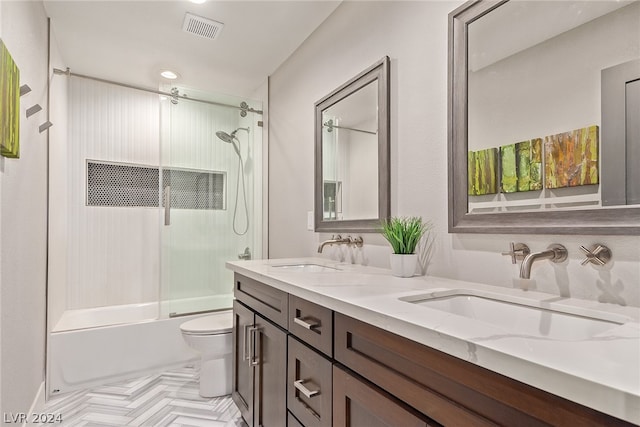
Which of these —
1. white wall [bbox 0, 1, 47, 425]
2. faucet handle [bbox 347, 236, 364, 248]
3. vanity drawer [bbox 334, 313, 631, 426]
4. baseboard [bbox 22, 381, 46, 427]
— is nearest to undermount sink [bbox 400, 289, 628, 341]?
vanity drawer [bbox 334, 313, 631, 426]

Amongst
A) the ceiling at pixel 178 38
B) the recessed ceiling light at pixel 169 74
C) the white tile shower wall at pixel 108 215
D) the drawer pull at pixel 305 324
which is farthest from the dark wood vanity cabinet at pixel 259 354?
the recessed ceiling light at pixel 169 74

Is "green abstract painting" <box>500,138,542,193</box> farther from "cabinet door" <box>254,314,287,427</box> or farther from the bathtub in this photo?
the bathtub

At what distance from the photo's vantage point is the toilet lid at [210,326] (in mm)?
2092

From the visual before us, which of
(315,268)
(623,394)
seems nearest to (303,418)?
(315,268)

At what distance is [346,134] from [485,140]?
89 centimetres

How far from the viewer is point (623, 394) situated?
397 millimetres

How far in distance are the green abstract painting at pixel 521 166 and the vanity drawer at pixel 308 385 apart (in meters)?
0.83

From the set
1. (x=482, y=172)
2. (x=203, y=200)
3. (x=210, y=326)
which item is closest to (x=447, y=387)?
(x=482, y=172)

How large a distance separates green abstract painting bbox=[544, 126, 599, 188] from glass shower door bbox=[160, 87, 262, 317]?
92.4 inches

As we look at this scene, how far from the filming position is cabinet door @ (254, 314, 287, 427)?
1314 millimetres

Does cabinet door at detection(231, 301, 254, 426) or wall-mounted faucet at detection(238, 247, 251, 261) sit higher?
wall-mounted faucet at detection(238, 247, 251, 261)

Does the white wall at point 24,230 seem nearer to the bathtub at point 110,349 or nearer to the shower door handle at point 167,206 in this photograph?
the bathtub at point 110,349

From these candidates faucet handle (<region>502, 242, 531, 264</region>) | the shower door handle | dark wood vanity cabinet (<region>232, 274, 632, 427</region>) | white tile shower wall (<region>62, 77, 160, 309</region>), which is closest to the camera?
dark wood vanity cabinet (<region>232, 274, 632, 427</region>)

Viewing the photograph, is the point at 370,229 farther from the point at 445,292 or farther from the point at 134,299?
the point at 134,299
